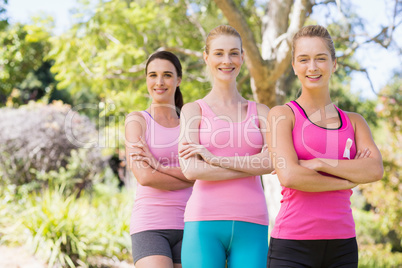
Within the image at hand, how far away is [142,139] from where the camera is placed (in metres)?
3.06

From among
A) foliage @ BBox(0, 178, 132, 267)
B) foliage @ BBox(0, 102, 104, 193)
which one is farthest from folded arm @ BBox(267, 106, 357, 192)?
foliage @ BBox(0, 102, 104, 193)

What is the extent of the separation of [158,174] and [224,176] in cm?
67

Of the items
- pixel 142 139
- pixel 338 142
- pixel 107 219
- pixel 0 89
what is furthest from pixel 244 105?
pixel 0 89

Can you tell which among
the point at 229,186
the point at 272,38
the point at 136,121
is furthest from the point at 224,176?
the point at 272,38

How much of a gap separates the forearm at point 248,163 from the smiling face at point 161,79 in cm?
104

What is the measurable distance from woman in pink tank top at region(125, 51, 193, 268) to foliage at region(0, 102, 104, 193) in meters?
7.05

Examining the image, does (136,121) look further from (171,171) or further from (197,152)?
(197,152)

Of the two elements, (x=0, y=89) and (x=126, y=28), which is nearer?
(x=126, y=28)

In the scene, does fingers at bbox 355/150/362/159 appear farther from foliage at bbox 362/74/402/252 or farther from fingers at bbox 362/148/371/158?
foliage at bbox 362/74/402/252

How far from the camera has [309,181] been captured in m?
2.08

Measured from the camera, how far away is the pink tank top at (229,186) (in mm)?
2311

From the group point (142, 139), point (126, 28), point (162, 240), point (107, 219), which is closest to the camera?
point (162, 240)

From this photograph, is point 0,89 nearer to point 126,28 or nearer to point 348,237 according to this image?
point 126,28

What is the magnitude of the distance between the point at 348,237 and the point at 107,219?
5898mm
